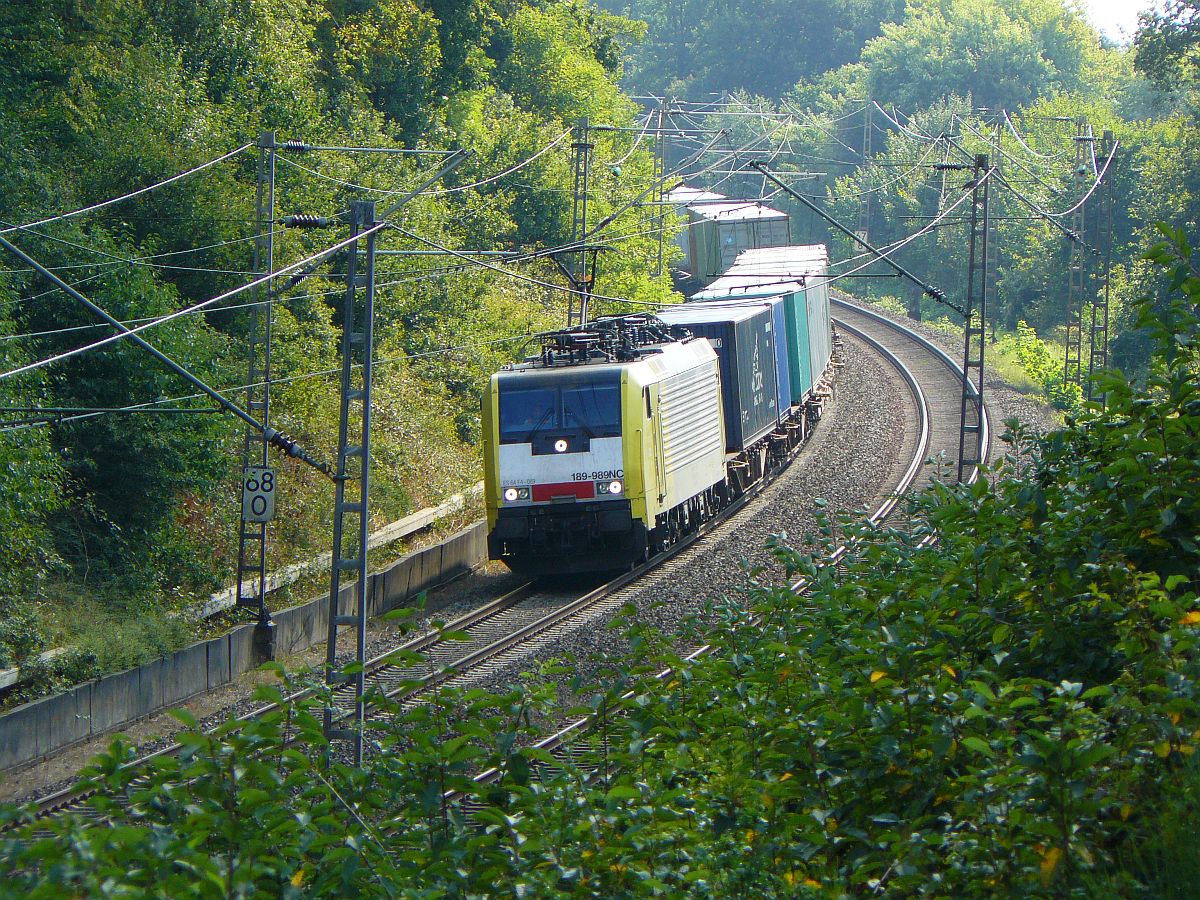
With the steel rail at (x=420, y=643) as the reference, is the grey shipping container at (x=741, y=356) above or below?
above

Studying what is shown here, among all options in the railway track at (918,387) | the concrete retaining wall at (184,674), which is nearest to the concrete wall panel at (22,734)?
the concrete retaining wall at (184,674)

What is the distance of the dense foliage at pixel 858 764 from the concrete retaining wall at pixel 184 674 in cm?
1023

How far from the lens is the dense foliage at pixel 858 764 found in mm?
3975

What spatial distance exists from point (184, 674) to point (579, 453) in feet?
19.5

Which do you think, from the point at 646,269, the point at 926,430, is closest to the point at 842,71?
the point at 646,269

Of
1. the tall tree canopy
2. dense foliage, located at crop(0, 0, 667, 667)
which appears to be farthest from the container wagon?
the tall tree canopy

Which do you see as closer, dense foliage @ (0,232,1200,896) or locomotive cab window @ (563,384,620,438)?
dense foliage @ (0,232,1200,896)

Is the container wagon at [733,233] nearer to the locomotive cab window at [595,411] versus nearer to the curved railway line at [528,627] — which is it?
the curved railway line at [528,627]

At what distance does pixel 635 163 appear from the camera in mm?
56281

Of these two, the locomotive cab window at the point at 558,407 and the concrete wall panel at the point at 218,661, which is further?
the locomotive cab window at the point at 558,407

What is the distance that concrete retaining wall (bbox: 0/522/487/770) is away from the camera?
1394cm

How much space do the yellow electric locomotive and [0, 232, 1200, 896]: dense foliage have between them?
1113 centimetres

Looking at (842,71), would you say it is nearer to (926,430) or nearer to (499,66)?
(499,66)

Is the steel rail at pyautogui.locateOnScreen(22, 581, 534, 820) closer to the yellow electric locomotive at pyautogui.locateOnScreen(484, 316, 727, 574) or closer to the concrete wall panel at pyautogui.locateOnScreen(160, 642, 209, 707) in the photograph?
the yellow electric locomotive at pyautogui.locateOnScreen(484, 316, 727, 574)
